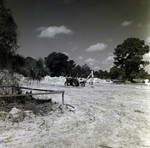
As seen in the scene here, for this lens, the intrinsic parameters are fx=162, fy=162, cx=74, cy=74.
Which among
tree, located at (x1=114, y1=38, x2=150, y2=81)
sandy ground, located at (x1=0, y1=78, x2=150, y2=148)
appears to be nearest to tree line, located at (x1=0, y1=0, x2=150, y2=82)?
tree, located at (x1=114, y1=38, x2=150, y2=81)

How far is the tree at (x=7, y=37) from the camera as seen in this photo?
2.85m

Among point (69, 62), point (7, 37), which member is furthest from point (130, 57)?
point (7, 37)

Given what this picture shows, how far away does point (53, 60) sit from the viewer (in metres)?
2.40

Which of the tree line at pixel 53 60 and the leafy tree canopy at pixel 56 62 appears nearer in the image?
the tree line at pixel 53 60

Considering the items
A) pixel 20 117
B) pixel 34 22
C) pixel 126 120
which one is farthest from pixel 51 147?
pixel 34 22

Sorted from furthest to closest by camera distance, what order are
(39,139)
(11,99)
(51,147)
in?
1. (11,99)
2. (39,139)
3. (51,147)

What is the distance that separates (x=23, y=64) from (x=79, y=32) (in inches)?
49.0

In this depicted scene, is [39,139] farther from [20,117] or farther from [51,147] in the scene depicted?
[20,117]

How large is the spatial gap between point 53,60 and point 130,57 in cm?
110

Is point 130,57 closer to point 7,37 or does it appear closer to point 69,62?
point 69,62

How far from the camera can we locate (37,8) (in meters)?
2.47

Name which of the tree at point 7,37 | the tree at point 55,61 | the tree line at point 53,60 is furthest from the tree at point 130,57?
the tree at point 7,37

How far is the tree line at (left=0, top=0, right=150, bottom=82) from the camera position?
209cm

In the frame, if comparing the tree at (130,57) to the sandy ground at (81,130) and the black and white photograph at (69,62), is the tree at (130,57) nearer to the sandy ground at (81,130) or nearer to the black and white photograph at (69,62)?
the black and white photograph at (69,62)
